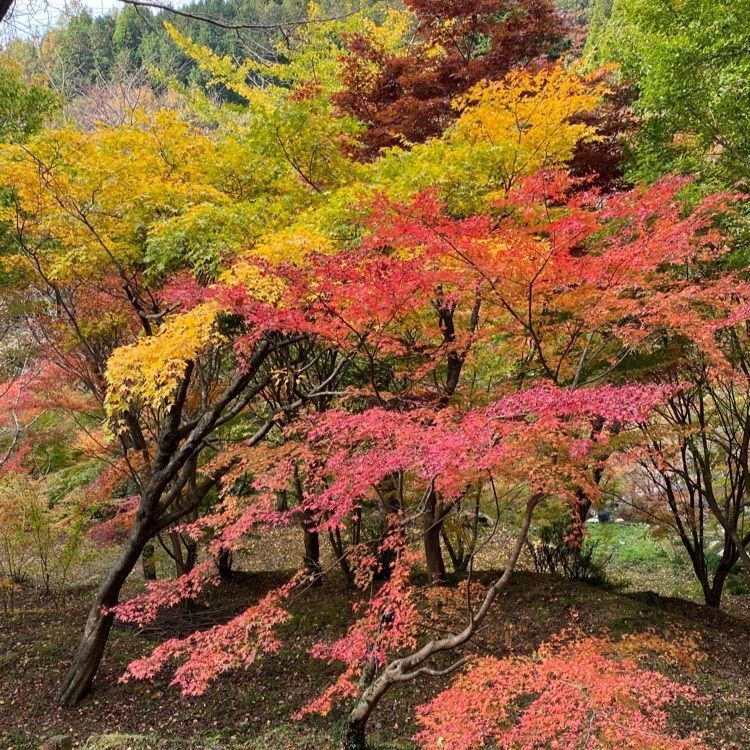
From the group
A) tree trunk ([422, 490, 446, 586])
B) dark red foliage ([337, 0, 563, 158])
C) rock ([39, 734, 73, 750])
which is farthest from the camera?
dark red foliage ([337, 0, 563, 158])

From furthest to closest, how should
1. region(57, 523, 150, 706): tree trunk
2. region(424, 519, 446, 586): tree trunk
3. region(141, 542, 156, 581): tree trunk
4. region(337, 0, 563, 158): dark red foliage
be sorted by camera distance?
1. region(141, 542, 156, 581): tree trunk
2. region(337, 0, 563, 158): dark red foliage
3. region(424, 519, 446, 586): tree trunk
4. region(57, 523, 150, 706): tree trunk

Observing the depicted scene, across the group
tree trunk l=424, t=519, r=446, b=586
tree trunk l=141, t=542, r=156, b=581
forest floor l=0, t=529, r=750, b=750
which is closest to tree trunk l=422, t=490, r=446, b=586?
tree trunk l=424, t=519, r=446, b=586

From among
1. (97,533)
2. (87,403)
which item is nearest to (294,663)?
(97,533)

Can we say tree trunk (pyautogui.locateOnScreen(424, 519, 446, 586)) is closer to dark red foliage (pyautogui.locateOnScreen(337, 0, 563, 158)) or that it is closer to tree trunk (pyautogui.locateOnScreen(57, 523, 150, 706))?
tree trunk (pyautogui.locateOnScreen(57, 523, 150, 706))

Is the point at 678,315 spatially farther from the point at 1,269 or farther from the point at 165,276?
the point at 1,269

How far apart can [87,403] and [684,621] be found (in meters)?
10.9

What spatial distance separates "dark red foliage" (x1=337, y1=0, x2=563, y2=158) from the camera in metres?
9.69

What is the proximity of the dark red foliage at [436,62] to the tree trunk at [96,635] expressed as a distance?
7.70 m

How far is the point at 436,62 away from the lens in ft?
33.8

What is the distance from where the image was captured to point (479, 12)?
9695mm

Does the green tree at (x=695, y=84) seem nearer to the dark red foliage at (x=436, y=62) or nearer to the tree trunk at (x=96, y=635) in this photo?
the dark red foliage at (x=436, y=62)

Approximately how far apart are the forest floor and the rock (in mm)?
143

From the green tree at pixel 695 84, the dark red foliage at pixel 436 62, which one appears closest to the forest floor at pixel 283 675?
the green tree at pixel 695 84

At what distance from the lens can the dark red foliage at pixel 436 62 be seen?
31.8 ft
